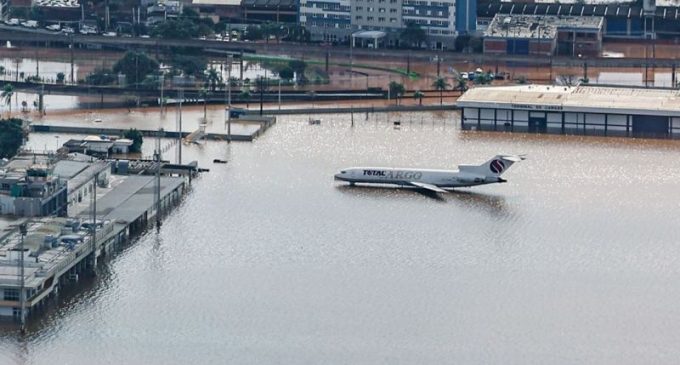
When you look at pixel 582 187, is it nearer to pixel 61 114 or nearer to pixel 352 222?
pixel 352 222

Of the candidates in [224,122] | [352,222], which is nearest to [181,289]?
[352,222]

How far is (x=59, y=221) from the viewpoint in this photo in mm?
32000

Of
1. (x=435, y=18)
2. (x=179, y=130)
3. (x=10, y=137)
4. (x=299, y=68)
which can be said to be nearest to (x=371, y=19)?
(x=435, y=18)

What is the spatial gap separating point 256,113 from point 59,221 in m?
13.7

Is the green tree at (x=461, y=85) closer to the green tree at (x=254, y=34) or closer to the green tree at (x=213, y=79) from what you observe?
the green tree at (x=213, y=79)

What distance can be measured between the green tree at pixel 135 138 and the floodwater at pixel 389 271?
3.49ft

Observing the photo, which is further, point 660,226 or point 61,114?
point 61,114

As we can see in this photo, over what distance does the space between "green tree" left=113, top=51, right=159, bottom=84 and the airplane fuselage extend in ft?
43.8

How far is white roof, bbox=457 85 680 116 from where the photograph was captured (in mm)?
43656

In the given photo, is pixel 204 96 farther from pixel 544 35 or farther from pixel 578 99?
pixel 544 35

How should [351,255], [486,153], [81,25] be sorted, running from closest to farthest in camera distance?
[351,255] → [486,153] → [81,25]

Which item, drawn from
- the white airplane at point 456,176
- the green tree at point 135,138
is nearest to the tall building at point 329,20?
the green tree at point 135,138

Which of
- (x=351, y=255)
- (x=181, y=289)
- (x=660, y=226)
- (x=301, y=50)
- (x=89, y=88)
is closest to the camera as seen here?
(x=181, y=289)

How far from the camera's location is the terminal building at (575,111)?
43.5 metres
